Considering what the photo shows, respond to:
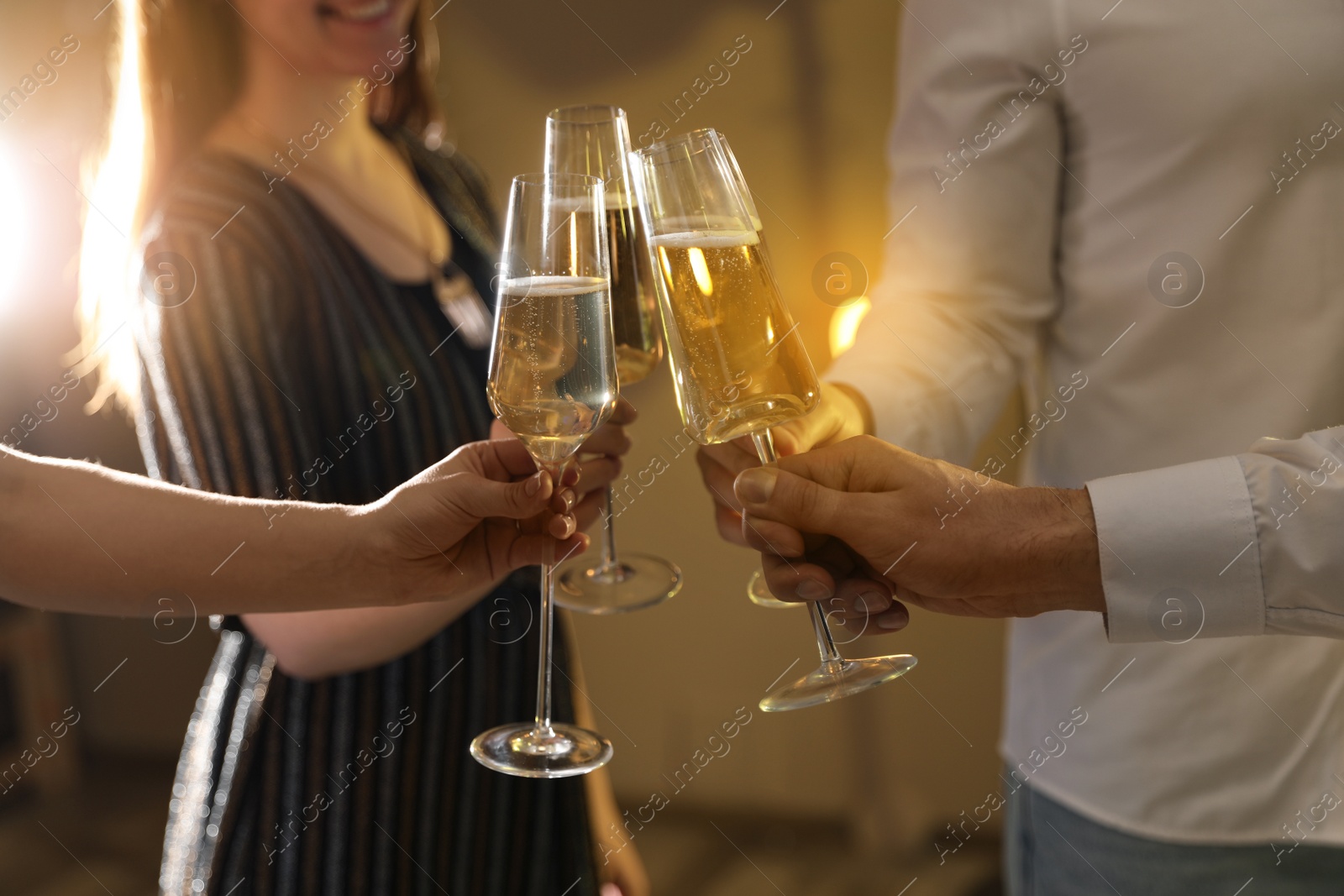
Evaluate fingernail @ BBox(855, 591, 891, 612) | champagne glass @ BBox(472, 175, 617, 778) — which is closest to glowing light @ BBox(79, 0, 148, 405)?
champagne glass @ BBox(472, 175, 617, 778)

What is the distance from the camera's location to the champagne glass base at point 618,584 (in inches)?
39.7

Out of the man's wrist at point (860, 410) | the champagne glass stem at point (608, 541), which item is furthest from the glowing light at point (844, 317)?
the champagne glass stem at point (608, 541)

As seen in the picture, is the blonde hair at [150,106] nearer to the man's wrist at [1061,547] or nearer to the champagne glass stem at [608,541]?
the champagne glass stem at [608,541]

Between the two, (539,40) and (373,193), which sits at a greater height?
(539,40)

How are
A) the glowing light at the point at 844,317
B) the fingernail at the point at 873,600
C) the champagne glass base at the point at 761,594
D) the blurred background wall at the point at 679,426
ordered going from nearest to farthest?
the fingernail at the point at 873,600 → the champagne glass base at the point at 761,594 → the blurred background wall at the point at 679,426 → the glowing light at the point at 844,317

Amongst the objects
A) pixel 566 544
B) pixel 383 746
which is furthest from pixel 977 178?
pixel 383 746

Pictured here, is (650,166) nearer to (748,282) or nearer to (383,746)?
(748,282)

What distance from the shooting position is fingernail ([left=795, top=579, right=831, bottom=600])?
2.68ft

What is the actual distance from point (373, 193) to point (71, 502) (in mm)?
681

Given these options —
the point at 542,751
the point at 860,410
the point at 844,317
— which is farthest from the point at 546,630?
the point at 844,317

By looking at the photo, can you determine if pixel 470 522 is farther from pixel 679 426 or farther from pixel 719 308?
pixel 679 426

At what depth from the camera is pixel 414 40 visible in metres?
1.61

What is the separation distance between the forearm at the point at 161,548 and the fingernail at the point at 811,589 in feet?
1.10

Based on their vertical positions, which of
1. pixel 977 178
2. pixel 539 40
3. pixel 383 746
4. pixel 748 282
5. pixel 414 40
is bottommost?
pixel 383 746
